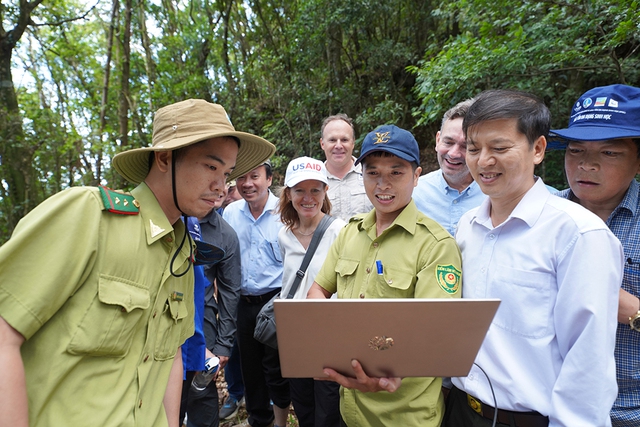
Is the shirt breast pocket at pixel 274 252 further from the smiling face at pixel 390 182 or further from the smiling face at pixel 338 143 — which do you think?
the smiling face at pixel 390 182

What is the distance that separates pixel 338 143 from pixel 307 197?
1185mm

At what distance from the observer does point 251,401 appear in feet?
→ 12.3

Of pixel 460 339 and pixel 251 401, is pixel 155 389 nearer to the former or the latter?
pixel 460 339

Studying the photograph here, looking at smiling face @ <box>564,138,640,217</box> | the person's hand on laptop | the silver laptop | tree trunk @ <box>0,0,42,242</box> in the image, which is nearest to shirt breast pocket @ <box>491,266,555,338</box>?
the silver laptop

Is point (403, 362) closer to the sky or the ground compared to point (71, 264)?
closer to the ground

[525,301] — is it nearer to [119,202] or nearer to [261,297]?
[119,202]

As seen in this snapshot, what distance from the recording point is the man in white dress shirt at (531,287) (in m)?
1.34

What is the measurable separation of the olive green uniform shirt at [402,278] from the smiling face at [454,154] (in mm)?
1032

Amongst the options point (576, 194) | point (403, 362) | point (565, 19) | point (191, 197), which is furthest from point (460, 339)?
point (565, 19)

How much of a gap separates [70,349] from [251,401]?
2859mm

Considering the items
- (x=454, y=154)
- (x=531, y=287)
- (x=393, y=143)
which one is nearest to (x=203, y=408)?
(x=393, y=143)

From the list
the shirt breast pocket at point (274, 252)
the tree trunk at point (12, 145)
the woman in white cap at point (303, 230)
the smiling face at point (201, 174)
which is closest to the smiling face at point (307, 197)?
the woman in white cap at point (303, 230)

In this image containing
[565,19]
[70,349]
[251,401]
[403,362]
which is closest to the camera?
[70,349]

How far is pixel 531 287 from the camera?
1.51 meters
